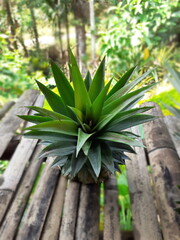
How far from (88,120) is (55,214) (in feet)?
1.48

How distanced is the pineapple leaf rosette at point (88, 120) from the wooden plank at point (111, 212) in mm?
196

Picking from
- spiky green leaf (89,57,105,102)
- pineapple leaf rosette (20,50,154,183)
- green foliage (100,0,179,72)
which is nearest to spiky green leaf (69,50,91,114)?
pineapple leaf rosette (20,50,154,183)

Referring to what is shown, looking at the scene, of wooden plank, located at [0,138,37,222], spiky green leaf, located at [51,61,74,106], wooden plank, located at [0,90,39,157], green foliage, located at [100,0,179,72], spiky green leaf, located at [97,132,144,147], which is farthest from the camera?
green foliage, located at [100,0,179,72]

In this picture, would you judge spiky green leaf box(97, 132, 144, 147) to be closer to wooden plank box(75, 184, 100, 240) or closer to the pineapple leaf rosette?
the pineapple leaf rosette

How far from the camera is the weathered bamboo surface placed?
854mm

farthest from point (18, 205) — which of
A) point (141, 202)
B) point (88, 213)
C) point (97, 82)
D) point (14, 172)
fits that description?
point (97, 82)

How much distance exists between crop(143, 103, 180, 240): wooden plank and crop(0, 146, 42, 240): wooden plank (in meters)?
0.61

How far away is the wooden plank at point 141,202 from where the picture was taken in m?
0.83

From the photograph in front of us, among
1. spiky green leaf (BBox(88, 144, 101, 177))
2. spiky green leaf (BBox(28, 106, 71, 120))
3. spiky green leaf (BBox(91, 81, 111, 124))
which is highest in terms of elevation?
spiky green leaf (BBox(91, 81, 111, 124))

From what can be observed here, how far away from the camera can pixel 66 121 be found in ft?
2.71

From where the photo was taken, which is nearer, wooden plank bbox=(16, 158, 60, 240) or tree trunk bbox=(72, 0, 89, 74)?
wooden plank bbox=(16, 158, 60, 240)

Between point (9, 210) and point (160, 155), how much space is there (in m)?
0.80

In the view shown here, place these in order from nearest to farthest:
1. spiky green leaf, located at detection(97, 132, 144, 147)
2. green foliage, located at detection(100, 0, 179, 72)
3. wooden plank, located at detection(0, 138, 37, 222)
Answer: spiky green leaf, located at detection(97, 132, 144, 147), wooden plank, located at detection(0, 138, 37, 222), green foliage, located at detection(100, 0, 179, 72)

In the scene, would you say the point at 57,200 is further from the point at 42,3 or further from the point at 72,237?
the point at 42,3
